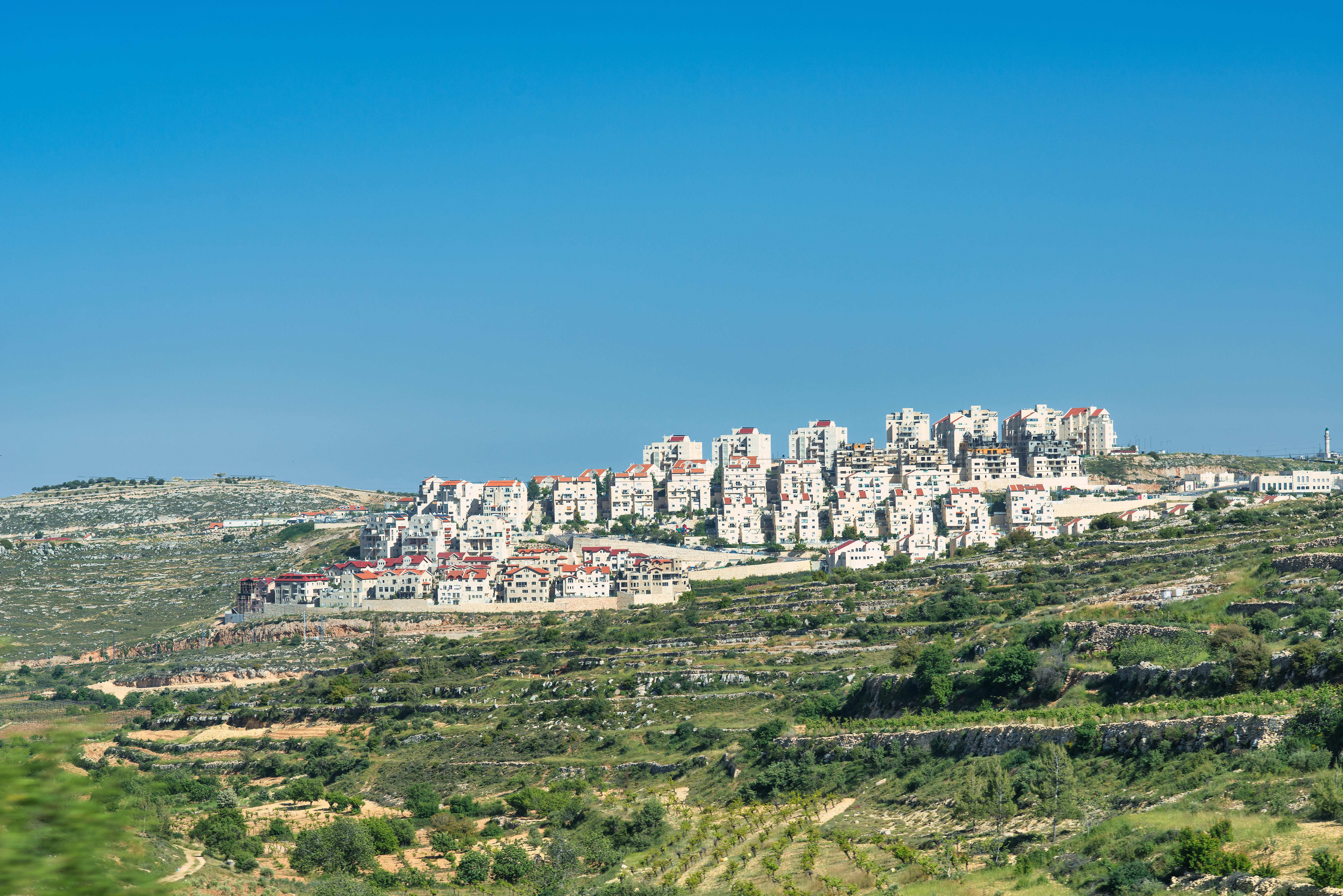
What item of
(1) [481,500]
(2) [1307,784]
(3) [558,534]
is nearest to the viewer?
(2) [1307,784]

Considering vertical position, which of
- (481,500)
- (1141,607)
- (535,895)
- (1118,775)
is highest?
(481,500)

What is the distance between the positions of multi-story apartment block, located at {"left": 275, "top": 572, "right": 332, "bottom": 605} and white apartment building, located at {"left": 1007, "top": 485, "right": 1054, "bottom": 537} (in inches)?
1766

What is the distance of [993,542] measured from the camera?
81.4 meters

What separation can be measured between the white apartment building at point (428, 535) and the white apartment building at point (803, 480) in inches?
997

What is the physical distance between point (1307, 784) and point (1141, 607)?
2035 cm

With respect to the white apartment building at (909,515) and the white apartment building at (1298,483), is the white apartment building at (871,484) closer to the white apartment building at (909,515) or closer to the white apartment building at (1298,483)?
the white apartment building at (909,515)

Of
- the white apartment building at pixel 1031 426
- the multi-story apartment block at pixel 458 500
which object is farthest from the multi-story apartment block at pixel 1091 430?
the multi-story apartment block at pixel 458 500

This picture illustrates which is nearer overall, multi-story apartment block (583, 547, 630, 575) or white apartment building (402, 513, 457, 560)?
multi-story apartment block (583, 547, 630, 575)

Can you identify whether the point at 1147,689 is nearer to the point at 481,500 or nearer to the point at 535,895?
the point at 535,895

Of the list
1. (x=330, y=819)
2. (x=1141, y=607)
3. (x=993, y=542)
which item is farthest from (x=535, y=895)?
(x=993, y=542)

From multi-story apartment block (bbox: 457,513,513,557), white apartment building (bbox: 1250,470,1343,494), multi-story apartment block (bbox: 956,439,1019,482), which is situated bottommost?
multi-story apartment block (bbox: 457,513,513,557)

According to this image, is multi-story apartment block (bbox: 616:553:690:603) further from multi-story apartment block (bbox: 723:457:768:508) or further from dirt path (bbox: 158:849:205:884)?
dirt path (bbox: 158:849:205:884)

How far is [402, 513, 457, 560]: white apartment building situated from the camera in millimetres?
87312

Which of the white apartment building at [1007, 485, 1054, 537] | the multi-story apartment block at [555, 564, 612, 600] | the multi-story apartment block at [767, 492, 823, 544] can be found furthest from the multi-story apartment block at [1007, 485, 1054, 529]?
the multi-story apartment block at [555, 564, 612, 600]
